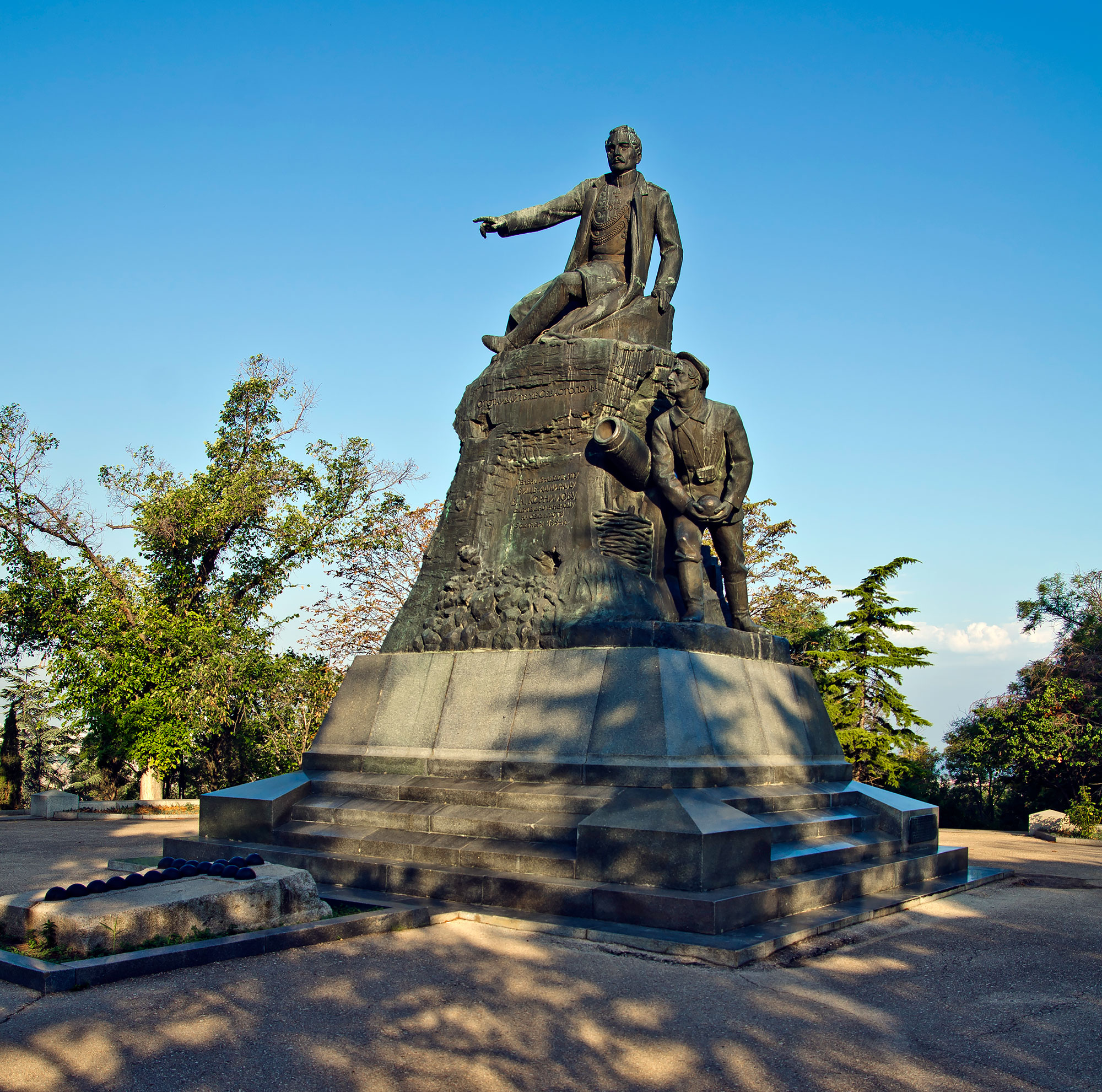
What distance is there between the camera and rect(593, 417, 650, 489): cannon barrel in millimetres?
8008

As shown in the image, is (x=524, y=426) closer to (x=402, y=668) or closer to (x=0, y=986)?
(x=402, y=668)

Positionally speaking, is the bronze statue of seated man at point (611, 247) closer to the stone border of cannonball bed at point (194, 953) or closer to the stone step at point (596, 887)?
the stone step at point (596, 887)

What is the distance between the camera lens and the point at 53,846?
33.3ft

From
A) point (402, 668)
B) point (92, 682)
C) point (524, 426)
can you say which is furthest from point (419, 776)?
point (92, 682)

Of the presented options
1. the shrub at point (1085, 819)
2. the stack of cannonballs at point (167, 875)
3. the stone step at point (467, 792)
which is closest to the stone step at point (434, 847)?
the stone step at point (467, 792)

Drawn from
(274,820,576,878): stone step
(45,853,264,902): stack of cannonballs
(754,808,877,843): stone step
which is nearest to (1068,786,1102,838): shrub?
(754,808,877,843): stone step

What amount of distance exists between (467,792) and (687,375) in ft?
12.4

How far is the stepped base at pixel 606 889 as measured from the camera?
5.39 meters

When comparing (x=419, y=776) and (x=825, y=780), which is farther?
(x=825, y=780)

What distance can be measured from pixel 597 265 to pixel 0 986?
7.51 m

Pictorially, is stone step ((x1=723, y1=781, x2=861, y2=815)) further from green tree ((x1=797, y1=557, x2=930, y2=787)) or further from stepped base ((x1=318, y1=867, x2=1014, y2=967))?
green tree ((x1=797, y1=557, x2=930, y2=787))

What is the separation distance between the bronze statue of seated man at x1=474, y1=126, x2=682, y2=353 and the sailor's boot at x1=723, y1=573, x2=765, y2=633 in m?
2.63

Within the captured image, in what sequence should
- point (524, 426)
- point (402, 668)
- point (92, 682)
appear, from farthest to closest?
point (92, 682), point (524, 426), point (402, 668)

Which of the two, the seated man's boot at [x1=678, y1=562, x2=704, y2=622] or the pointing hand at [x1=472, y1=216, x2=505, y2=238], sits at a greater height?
the pointing hand at [x1=472, y1=216, x2=505, y2=238]
